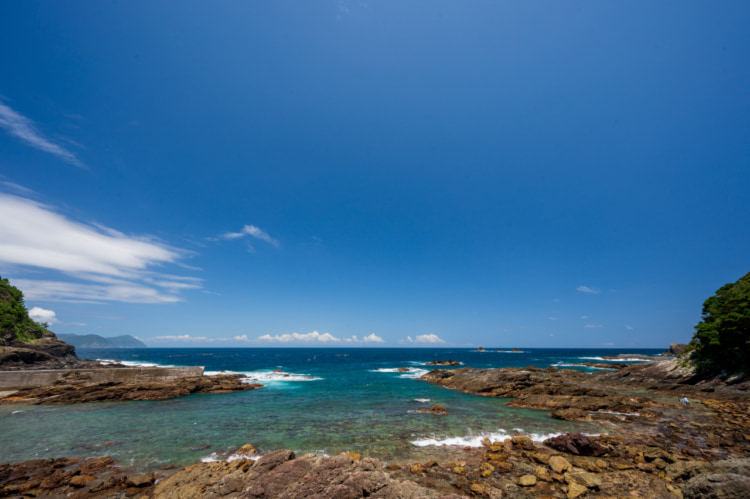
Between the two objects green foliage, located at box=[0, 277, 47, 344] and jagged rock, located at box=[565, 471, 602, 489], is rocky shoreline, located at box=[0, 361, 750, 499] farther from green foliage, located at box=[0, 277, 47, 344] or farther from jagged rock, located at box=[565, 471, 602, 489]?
green foliage, located at box=[0, 277, 47, 344]

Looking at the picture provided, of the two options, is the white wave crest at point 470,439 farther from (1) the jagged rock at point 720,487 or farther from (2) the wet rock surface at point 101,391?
(2) the wet rock surface at point 101,391

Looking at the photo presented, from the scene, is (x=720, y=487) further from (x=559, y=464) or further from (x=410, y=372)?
(x=410, y=372)

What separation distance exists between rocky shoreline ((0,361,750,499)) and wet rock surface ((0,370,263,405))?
64.4ft

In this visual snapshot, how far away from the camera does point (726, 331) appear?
29.2 metres

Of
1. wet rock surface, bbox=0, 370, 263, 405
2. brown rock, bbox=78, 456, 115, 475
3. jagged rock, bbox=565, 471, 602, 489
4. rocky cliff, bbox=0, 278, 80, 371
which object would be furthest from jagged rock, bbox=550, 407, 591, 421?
rocky cliff, bbox=0, 278, 80, 371

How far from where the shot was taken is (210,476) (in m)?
11.1

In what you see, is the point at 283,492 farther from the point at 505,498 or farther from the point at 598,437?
the point at 598,437

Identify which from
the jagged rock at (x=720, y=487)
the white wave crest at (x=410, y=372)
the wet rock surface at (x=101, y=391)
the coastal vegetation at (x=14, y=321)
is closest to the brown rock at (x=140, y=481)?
the jagged rock at (x=720, y=487)

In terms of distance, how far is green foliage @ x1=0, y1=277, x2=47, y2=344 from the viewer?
47562mm

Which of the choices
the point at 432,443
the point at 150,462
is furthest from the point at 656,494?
the point at 150,462

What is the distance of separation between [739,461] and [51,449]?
104 feet

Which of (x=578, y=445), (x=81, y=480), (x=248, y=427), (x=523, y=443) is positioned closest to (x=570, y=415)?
(x=578, y=445)

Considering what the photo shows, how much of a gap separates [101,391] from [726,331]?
6695cm

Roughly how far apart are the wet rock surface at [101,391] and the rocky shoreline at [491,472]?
64.4 ft
